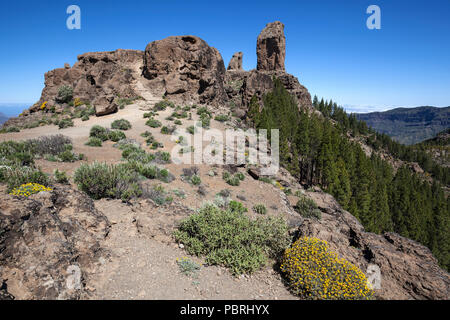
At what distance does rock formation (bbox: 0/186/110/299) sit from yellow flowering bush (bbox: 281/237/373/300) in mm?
4052

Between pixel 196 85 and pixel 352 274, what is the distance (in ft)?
97.8

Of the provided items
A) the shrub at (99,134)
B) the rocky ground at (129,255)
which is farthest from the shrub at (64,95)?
the rocky ground at (129,255)

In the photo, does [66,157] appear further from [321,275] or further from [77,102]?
[77,102]

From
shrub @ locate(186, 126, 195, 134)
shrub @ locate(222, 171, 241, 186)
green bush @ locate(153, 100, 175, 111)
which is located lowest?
shrub @ locate(222, 171, 241, 186)

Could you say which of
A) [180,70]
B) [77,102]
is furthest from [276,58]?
[77,102]

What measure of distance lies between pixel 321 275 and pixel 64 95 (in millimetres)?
33876

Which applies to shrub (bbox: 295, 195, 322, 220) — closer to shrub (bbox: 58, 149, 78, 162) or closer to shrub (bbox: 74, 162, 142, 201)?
shrub (bbox: 74, 162, 142, 201)

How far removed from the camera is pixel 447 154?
108m

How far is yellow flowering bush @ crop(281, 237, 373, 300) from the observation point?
4262 mm

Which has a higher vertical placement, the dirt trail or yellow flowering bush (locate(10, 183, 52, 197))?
yellow flowering bush (locate(10, 183, 52, 197))

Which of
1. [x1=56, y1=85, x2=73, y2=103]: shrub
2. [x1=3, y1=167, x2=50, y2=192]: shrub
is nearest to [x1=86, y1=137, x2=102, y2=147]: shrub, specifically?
[x1=3, y1=167, x2=50, y2=192]: shrub

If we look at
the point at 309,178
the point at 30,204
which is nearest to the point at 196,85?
the point at 309,178

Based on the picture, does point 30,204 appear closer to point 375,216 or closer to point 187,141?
point 187,141

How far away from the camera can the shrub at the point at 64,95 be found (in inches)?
1086
